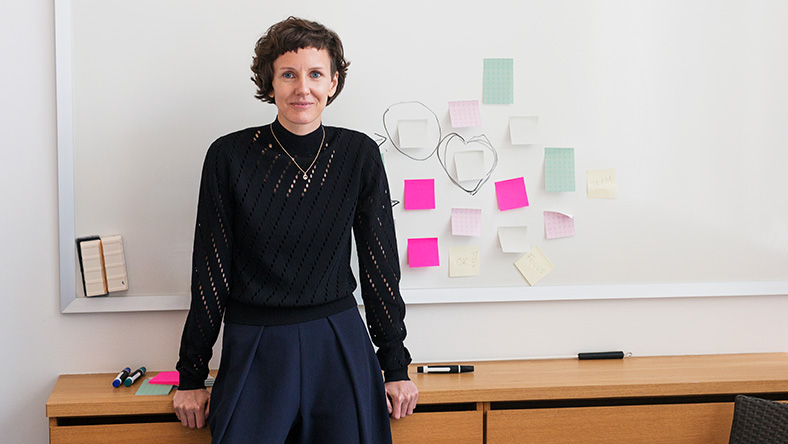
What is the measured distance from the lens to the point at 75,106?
67.6 inches

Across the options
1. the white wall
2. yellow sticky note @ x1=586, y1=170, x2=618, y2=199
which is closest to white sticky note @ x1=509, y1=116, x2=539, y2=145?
yellow sticky note @ x1=586, y1=170, x2=618, y2=199

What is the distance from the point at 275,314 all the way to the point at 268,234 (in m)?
0.19

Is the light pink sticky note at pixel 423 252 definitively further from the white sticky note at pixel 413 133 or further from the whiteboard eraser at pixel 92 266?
the whiteboard eraser at pixel 92 266

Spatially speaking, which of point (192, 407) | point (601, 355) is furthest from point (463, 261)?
point (192, 407)

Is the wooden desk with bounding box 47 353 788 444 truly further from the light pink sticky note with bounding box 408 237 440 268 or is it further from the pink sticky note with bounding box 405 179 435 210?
the pink sticky note with bounding box 405 179 435 210

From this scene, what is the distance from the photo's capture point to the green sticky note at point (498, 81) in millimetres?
1816

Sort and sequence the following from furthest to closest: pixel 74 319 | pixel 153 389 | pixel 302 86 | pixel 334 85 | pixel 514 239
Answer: pixel 514 239 → pixel 74 319 → pixel 153 389 → pixel 334 85 → pixel 302 86

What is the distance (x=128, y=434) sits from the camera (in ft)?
5.22

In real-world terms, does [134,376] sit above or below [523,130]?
below

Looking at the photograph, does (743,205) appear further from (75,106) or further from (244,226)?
(75,106)

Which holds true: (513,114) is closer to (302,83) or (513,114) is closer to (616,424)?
(302,83)

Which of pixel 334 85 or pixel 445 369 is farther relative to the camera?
pixel 445 369

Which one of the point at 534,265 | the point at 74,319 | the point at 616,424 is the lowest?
the point at 616,424

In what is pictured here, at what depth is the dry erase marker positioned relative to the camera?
1679mm
